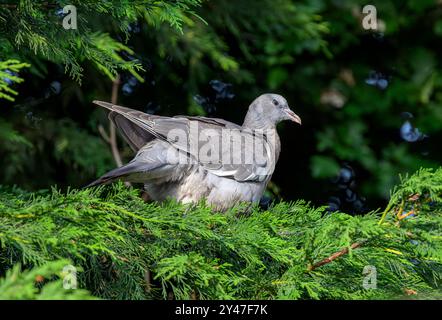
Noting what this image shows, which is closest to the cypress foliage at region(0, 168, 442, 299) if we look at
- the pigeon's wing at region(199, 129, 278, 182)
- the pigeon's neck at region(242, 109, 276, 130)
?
the pigeon's wing at region(199, 129, 278, 182)

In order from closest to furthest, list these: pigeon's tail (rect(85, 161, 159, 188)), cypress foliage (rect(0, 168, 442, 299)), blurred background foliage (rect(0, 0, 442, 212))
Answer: cypress foliage (rect(0, 168, 442, 299))
pigeon's tail (rect(85, 161, 159, 188))
blurred background foliage (rect(0, 0, 442, 212))

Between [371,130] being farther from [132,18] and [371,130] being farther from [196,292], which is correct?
[196,292]

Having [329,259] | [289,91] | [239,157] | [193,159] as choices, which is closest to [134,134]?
[193,159]

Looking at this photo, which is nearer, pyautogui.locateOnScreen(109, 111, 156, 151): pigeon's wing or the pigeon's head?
pyautogui.locateOnScreen(109, 111, 156, 151): pigeon's wing

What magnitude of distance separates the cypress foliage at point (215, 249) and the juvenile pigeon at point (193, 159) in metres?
0.66

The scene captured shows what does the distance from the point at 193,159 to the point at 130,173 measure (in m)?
0.39

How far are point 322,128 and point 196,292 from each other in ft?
9.48

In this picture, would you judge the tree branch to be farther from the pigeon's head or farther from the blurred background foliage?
the blurred background foliage

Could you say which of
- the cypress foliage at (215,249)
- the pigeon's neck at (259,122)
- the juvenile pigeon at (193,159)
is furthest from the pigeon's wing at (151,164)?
the pigeon's neck at (259,122)

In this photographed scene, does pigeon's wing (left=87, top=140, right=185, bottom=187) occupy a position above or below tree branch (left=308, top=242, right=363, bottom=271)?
below

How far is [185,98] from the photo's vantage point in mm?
4367

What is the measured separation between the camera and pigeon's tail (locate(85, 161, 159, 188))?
247 cm

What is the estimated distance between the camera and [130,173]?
8.67ft

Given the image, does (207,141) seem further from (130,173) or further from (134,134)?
(130,173)
